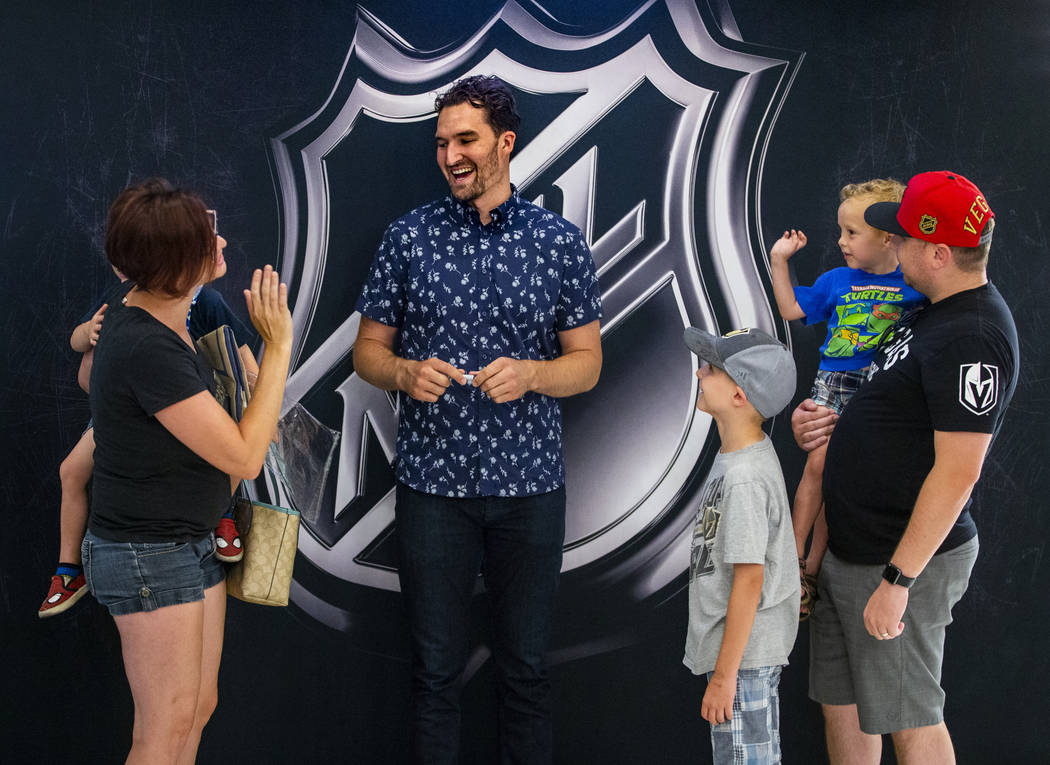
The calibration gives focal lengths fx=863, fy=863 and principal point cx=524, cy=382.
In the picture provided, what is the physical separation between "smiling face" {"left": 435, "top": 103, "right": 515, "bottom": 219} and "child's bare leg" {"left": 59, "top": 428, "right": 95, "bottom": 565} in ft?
4.36

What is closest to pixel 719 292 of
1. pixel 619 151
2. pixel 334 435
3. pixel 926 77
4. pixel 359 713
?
pixel 619 151

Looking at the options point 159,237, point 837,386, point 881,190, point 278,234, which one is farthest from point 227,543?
point 881,190

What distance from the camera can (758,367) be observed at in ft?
7.03

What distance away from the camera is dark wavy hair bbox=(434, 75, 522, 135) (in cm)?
250

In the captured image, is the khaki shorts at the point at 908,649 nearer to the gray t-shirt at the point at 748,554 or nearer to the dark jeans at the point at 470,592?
the gray t-shirt at the point at 748,554

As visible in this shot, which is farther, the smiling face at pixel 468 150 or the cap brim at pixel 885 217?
the smiling face at pixel 468 150

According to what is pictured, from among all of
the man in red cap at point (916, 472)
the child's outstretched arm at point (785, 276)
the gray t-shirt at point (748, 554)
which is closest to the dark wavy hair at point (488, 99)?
the child's outstretched arm at point (785, 276)

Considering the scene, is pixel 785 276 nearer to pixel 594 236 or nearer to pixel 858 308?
pixel 858 308

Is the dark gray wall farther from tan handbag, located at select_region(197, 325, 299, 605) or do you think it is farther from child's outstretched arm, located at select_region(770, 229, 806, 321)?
tan handbag, located at select_region(197, 325, 299, 605)

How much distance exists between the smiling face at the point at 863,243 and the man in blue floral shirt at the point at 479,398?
764 millimetres

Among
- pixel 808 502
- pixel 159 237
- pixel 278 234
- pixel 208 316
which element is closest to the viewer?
pixel 159 237

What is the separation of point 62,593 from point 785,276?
Answer: 7.82 ft

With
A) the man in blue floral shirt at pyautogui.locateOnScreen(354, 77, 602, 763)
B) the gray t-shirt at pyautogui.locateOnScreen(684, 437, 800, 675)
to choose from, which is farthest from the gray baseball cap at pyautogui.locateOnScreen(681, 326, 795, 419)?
the man in blue floral shirt at pyautogui.locateOnScreen(354, 77, 602, 763)

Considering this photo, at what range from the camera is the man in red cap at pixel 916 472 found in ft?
6.65
